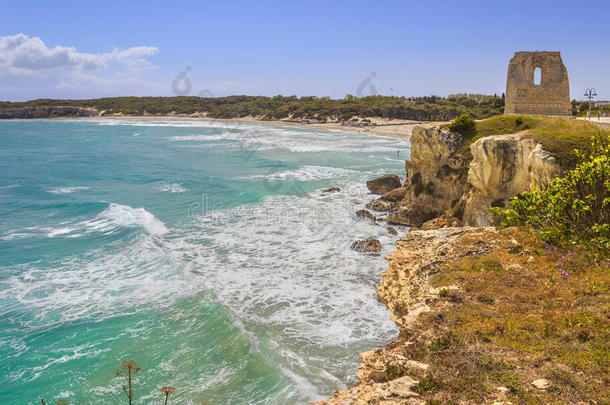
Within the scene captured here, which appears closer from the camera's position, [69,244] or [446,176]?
[69,244]

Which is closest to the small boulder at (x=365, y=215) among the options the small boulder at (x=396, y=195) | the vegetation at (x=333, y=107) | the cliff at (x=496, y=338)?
the small boulder at (x=396, y=195)

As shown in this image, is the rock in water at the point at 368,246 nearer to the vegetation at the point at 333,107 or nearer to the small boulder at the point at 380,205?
the small boulder at the point at 380,205

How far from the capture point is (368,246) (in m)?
18.8

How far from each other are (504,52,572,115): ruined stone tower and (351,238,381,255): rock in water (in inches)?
545

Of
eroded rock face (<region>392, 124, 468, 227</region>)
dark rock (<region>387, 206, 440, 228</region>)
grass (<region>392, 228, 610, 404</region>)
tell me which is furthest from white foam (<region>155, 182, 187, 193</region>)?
grass (<region>392, 228, 610, 404</region>)

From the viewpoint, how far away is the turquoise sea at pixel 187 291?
10.3m

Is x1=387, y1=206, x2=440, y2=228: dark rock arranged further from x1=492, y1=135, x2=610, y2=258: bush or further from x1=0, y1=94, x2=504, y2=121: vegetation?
x1=0, y1=94, x2=504, y2=121: vegetation

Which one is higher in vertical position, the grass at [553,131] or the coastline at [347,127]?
the coastline at [347,127]

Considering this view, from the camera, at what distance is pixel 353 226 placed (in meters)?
22.7

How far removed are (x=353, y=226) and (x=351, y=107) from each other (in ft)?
317

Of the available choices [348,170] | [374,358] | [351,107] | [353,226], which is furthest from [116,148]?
[351,107]

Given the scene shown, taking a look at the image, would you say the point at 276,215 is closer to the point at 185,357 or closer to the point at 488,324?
the point at 185,357

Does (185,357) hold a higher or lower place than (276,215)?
lower

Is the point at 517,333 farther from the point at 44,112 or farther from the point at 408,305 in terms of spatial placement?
the point at 44,112
